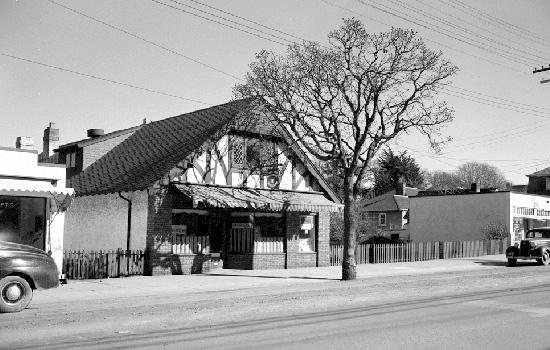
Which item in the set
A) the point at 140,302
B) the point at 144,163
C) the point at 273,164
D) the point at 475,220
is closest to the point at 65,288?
the point at 140,302

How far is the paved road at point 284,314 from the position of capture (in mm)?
9258

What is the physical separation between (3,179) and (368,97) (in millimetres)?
12450

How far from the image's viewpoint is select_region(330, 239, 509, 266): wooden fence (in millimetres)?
29422

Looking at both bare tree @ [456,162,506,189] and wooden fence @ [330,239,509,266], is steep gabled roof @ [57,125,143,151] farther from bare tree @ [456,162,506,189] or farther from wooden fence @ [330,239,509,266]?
bare tree @ [456,162,506,189]

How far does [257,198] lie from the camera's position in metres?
24.1

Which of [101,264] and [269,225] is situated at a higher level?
[269,225]

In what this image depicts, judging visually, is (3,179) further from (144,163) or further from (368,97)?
(368,97)

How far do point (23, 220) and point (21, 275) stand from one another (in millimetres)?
8021

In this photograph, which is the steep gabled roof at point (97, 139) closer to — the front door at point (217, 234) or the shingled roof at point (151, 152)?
the shingled roof at point (151, 152)

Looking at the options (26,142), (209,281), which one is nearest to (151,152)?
(26,142)

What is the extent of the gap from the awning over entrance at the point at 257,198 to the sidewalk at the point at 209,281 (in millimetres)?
2635

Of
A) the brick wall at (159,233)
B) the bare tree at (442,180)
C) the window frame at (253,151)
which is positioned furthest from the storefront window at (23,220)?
the bare tree at (442,180)

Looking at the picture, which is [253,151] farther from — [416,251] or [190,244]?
[416,251]

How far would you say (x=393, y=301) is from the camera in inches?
591
